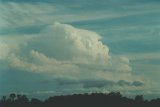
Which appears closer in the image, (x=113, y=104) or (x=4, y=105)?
(x=4, y=105)

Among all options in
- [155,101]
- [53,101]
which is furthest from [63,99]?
[155,101]

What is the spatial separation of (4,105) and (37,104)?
59.2ft

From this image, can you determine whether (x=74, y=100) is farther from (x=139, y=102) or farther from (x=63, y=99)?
(x=139, y=102)

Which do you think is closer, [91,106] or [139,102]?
[91,106]

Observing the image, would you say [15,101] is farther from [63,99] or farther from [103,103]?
[103,103]

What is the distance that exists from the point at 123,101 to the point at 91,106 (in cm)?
1521

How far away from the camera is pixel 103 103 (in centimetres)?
16238

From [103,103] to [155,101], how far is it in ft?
60.6

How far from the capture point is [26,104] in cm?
16912

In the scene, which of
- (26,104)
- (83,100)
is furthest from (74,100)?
(26,104)

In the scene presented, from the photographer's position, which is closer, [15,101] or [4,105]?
[4,105]

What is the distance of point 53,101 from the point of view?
169 m

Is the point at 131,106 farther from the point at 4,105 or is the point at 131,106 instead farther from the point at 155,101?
the point at 4,105

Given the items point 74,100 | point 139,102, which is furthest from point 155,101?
point 74,100
